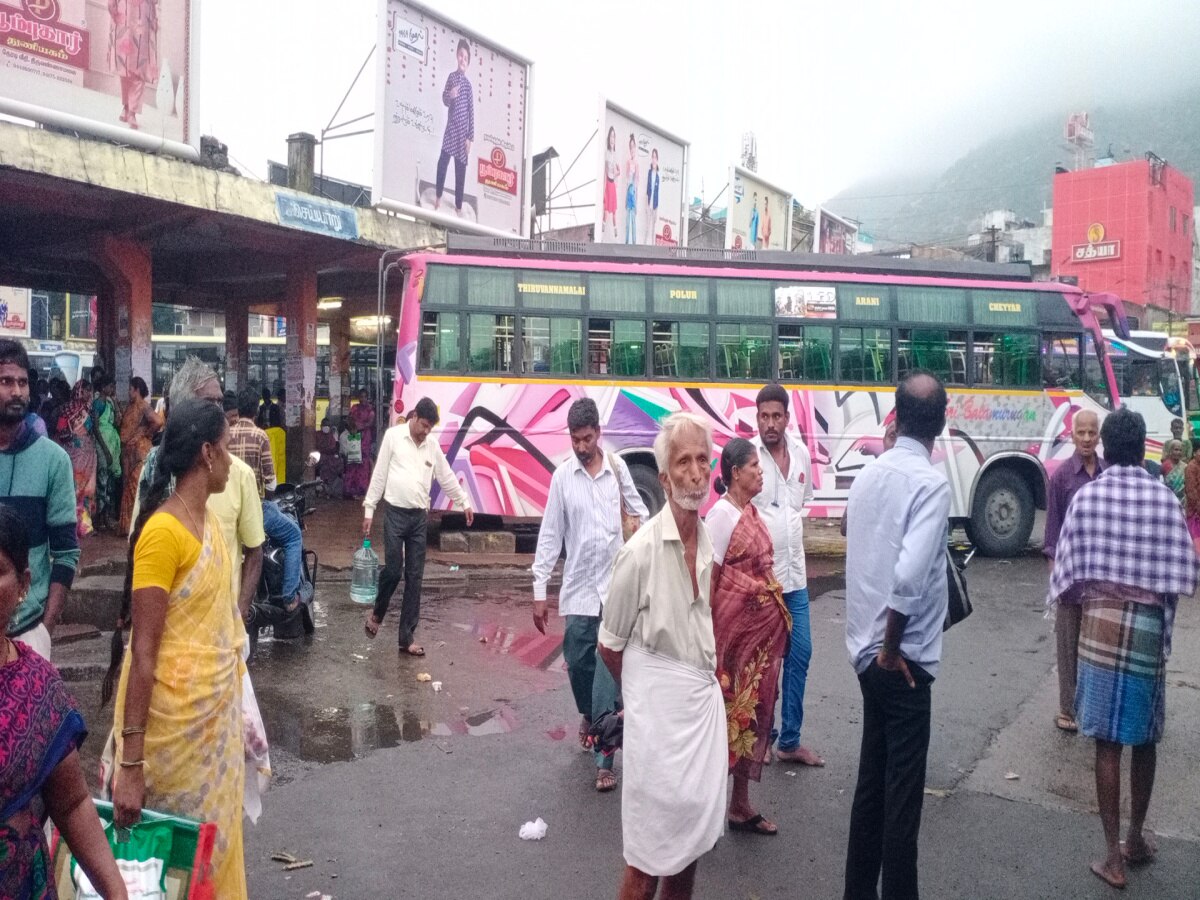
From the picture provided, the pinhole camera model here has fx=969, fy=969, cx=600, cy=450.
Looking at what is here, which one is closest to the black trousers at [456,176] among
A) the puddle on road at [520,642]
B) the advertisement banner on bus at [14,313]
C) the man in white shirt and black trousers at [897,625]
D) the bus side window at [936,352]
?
the bus side window at [936,352]

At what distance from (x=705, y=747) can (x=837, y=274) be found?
10.0 m

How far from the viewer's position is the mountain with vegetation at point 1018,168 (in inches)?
5030

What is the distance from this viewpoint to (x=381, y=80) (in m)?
14.1

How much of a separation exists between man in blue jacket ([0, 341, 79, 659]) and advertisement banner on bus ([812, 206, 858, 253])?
2690 cm

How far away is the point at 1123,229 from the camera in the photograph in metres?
41.2

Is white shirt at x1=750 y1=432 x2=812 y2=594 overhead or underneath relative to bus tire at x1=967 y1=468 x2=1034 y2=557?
overhead

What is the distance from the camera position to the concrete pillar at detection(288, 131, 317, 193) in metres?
16.0

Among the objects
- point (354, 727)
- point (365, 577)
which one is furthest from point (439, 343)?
point (354, 727)

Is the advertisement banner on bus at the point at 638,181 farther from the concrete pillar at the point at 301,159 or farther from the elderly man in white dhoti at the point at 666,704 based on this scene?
the elderly man in white dhoti at the point at 666,704

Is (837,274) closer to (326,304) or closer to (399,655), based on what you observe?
(399,655)

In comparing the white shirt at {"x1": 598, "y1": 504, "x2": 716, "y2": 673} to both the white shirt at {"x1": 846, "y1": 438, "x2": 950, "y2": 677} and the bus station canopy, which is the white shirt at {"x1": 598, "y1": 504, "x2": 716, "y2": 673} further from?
the bus station canopy

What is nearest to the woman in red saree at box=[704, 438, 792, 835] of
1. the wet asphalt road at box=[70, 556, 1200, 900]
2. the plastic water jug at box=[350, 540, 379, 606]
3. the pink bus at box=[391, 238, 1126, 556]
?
the wet asphalt road at box=[70, 556, 1200, 900]

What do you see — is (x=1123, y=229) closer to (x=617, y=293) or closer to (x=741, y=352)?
(x=741, y=352)

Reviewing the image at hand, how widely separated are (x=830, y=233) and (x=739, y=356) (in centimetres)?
2083
